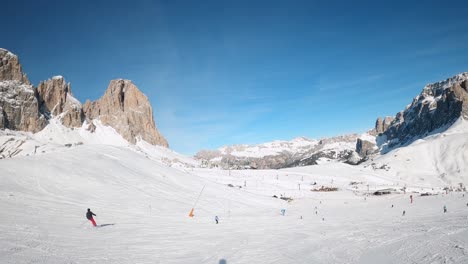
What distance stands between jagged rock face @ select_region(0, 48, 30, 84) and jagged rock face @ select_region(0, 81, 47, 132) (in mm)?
3164

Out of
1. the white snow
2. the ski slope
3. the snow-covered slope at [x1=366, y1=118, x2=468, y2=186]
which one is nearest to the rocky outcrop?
the white snow

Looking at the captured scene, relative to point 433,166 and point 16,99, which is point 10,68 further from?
point 433,166

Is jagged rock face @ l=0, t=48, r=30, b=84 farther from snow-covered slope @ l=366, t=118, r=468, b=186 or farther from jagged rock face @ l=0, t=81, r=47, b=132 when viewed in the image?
snow-covered slope @ l=366, t=118, r=468, b=186

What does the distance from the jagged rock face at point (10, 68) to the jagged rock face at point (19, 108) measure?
3164mm

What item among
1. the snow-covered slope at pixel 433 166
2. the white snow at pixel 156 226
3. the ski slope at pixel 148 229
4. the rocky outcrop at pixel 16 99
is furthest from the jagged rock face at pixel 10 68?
the snow-covered slope at pixel 433 166

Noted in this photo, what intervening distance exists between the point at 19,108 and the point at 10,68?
2319cm

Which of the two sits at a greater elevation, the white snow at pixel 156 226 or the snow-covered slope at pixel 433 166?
the snow-covered slope at pixel 433 166

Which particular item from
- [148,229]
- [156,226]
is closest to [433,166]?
[156,226]

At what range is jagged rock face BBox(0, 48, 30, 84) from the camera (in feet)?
556

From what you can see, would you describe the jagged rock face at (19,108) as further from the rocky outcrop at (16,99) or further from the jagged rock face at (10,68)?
the jagged rock face at (10,68)

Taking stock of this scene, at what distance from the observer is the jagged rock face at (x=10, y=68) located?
6668 inches

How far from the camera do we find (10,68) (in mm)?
172375

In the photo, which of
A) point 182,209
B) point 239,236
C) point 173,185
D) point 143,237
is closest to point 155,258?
point 143,237

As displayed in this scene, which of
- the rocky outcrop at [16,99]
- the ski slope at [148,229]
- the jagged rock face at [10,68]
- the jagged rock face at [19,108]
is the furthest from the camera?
the jagged rock face at [10,68]
